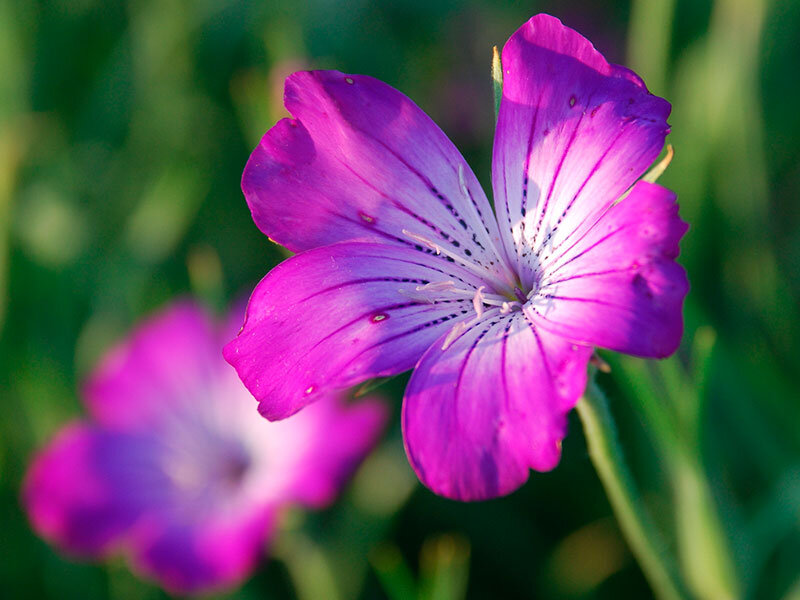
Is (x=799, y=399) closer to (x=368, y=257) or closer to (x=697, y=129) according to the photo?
(x=697, y=129)

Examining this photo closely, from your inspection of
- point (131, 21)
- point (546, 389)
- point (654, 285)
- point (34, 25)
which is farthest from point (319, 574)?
point (34, 25)

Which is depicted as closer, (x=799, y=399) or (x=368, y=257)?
(x=368, y=257)

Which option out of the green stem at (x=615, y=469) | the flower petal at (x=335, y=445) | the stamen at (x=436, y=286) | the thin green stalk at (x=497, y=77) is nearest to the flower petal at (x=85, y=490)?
the flower petal at (x=335, y=445)

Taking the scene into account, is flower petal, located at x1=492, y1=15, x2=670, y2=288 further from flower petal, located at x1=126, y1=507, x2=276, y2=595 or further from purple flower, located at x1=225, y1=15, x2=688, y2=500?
flower petal, located at x1=126, y1=507, x2=276, y2=595

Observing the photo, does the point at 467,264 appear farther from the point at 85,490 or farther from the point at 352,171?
the point at 85,490

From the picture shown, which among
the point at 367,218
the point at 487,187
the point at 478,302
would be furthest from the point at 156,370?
the point at 478,302

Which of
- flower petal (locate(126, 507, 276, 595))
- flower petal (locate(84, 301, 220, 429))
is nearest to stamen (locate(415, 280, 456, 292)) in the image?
flower petal (locate(126, 507, 276, 595))

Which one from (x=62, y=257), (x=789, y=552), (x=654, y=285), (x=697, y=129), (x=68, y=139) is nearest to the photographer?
(x=654, y=285)
